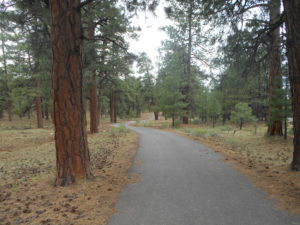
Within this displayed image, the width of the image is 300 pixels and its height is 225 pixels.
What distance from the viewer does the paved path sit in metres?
2.86

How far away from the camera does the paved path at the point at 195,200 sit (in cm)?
286

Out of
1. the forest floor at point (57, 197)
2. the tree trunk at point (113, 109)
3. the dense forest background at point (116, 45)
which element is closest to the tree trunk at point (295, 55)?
the dense forest background at point (116, 45)

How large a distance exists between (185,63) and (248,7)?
15103mm

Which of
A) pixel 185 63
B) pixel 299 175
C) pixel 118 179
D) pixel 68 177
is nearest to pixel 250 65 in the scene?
pixel 299 175

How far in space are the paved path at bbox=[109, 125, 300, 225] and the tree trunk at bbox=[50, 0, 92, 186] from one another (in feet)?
4.99

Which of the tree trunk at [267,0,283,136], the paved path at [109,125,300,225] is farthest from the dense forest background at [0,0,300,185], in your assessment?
the paved path at [109,125,300,225]

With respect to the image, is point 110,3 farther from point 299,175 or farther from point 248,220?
point 299,175

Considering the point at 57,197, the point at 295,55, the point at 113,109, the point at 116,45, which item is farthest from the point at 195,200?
the point at 113,109

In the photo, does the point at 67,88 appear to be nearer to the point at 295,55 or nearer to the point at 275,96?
the point at 295,55

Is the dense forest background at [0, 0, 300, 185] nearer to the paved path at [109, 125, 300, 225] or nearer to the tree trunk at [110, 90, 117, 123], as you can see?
the paved path at [109, 125, 300, 225]

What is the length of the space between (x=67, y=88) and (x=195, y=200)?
3.60 m

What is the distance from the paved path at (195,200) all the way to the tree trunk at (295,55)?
1711mm

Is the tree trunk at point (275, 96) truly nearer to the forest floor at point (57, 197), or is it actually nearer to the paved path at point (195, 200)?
the paved path at point (195, 200)

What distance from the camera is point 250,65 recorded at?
7211 mm
